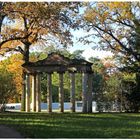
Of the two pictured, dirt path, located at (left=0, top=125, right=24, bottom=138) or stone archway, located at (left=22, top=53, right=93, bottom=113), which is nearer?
dirt path, located at (left=0, top=125, right=24, bottom=138)

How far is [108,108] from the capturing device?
4556 cm

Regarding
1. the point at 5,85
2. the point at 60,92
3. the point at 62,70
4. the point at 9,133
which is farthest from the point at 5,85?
the point at 9,133

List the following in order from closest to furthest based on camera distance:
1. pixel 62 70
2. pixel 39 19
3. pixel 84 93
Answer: pixel 39 19 → pixel 84 93 → pixel 62 70

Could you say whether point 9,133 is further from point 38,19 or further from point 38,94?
point 38,94

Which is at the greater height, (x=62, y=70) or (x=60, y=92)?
(x=62, y=70)

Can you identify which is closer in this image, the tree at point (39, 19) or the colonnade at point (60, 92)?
the tree at point (39, 19)

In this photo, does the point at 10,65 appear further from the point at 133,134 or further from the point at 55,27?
the point at 133,134

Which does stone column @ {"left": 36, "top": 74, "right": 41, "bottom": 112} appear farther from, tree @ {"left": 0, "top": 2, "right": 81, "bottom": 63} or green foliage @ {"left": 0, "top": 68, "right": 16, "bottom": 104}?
green foliage @ {"left": 0, "top": 68, "right": 16, "bottom": 104}

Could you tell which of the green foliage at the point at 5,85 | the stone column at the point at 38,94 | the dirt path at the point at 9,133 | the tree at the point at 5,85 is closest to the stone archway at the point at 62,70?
the stone column at the point at 38,94

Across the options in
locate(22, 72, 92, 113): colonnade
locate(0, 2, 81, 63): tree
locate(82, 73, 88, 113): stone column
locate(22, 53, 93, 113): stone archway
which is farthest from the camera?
locate(22, 53, 93, 113): stone archway

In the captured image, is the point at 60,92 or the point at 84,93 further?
the point at 60,92

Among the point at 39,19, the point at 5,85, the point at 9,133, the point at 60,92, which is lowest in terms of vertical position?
the point at 9,133

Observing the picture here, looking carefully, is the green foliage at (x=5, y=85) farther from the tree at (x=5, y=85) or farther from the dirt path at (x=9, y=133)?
the dirt path at (x=9, y=133)

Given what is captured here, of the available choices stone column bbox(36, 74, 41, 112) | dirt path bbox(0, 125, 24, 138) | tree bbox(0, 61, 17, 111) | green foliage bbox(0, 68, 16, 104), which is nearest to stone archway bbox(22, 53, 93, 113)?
stone column bbox(36, 74, 41, 112)
